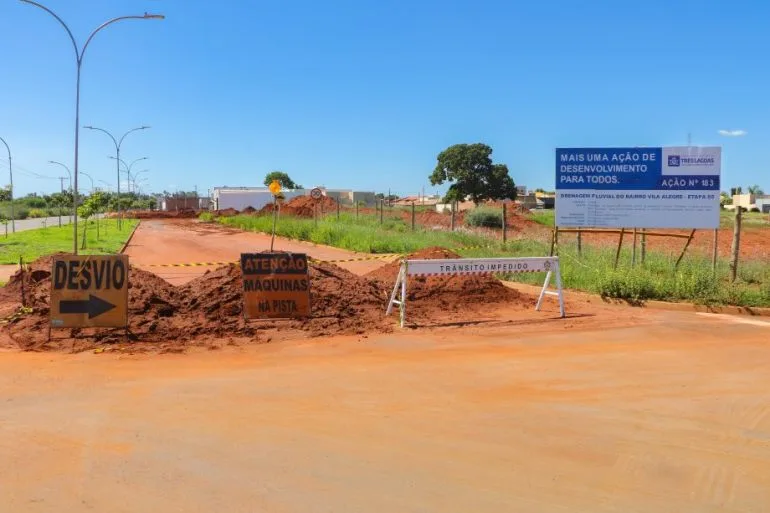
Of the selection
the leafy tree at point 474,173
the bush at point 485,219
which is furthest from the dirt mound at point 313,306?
the leafy tree at point 474,173

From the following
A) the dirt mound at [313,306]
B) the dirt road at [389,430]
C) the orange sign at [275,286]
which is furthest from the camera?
the orange sign at [275,286]

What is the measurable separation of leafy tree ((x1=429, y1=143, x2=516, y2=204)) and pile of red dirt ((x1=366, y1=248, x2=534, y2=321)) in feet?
206

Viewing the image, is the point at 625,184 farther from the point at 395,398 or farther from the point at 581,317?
the point at 395,398

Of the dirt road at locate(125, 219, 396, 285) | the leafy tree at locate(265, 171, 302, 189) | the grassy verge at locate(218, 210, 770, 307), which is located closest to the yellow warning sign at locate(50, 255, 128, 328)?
the dirt road at locate(125, 219, 396, 285)

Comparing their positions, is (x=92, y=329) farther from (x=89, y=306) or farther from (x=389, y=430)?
(x=389, y=430)

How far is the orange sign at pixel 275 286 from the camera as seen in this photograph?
10.4 m

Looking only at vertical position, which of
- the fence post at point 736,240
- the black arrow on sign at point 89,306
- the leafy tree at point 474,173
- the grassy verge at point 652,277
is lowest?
the black arrow on sign at point 89,306

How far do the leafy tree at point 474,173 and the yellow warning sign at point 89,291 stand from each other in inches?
2643

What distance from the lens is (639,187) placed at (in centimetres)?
1463

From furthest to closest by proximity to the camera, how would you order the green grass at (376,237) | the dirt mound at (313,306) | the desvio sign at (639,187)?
the green grass at (376,237) → the desvio sign at (639,187) → the dirt mound at (313,306)

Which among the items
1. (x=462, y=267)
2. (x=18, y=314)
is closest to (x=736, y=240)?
(x=462, y=267)

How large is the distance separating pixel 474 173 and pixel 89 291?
69278 millimetres

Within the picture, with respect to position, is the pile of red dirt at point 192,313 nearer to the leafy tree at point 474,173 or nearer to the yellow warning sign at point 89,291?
the yellow warning sign at point 89,291

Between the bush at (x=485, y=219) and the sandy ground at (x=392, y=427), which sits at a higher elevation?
the bush at (x=485, y=219)
